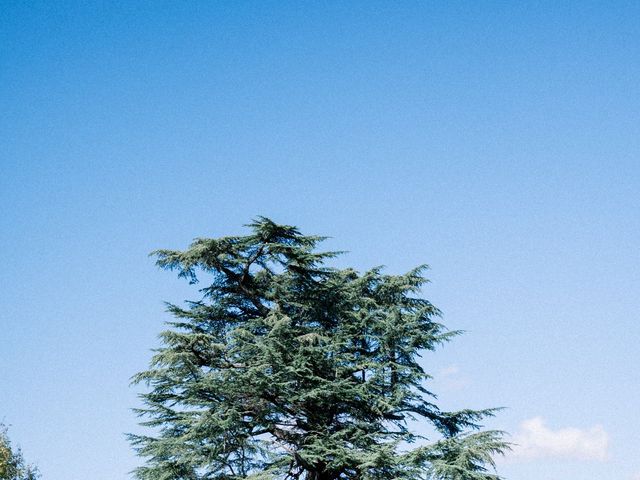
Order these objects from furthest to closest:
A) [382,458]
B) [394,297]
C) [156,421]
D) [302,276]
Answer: [394,297], [302,276], [156,421], [382,458]

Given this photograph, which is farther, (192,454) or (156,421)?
(156,421)

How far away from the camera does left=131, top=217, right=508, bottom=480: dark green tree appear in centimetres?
1591

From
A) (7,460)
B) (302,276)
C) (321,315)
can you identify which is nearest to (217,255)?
(302,276)

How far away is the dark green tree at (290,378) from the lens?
627 inches

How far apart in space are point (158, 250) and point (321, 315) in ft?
20.3

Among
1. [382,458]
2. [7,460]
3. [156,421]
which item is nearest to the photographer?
[382,458]

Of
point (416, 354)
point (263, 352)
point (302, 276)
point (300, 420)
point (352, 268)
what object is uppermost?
point (352, 268)

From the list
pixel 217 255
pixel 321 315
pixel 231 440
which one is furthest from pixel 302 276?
pixel 231 440

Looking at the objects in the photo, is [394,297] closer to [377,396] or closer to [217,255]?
[377,396]

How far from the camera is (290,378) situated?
1675 cm

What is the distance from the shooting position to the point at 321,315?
778 inches

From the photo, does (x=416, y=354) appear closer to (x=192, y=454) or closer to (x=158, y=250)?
(x=192, y=454)

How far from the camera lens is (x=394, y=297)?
71.4 ft

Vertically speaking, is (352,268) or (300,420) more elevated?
(352,268)
